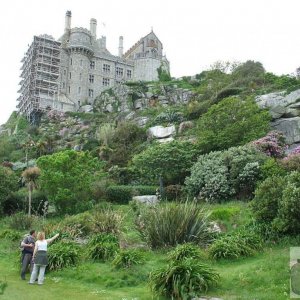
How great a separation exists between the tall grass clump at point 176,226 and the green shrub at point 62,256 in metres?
2.59

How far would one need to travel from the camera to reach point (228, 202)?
24.7 meters

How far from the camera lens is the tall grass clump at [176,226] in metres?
14.5

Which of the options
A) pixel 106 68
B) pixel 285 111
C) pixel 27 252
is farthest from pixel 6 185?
pixel 106 68

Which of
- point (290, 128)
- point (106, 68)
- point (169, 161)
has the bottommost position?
point (169, 161)

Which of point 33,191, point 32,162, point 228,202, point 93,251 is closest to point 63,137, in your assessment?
point 32,162

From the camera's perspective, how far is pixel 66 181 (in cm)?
2683

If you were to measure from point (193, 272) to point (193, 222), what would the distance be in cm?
460

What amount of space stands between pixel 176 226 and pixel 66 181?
13.7 m

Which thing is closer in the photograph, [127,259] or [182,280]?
[182,280]

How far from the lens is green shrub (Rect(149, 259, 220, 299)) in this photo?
32.0 ft

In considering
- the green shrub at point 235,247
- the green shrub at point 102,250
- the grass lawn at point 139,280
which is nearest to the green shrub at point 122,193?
the green shrub at point 102,250

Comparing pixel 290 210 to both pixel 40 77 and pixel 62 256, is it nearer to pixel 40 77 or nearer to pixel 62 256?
pixel 62 256

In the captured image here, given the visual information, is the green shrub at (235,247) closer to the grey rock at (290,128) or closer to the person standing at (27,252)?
the person standing at (27,252)

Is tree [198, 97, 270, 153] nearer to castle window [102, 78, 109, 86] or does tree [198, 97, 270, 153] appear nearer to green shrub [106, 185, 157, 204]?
green shrub [106, 185, 157, 204]
